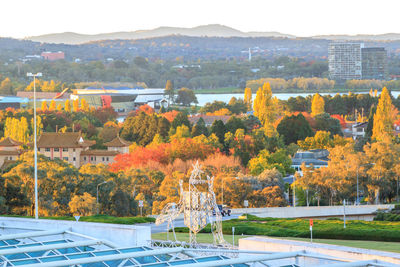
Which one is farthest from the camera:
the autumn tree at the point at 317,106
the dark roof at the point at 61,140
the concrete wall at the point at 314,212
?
the autumn tree at the point at 317,106

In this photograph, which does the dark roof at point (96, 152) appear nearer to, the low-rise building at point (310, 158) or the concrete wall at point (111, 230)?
the low-rise building at point (310, 158)

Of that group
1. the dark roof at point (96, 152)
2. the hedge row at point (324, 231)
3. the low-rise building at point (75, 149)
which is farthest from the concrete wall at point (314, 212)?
the dark roof at point (96, 152)

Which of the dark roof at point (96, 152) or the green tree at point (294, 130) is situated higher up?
the green tree at point (294, 130)

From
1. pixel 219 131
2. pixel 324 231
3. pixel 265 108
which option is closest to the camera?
pixel 324 231

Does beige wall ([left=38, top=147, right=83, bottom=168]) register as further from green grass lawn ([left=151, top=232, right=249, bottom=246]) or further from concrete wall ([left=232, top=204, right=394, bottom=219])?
green grass lawn ([left=151, top=232, right=249, bottom=246])

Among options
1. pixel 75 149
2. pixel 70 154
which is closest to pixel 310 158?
pixel 75 149

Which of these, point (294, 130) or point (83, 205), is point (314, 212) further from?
point (294, 130)

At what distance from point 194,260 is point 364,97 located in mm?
132679

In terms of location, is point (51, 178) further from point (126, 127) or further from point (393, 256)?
point (126, 127)

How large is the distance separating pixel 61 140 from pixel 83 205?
163 ft

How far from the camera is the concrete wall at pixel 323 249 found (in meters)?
15.4

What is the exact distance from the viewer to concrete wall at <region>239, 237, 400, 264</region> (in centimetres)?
1540

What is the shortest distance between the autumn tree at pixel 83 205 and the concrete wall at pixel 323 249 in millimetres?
30652

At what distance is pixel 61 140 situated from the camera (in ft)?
322
